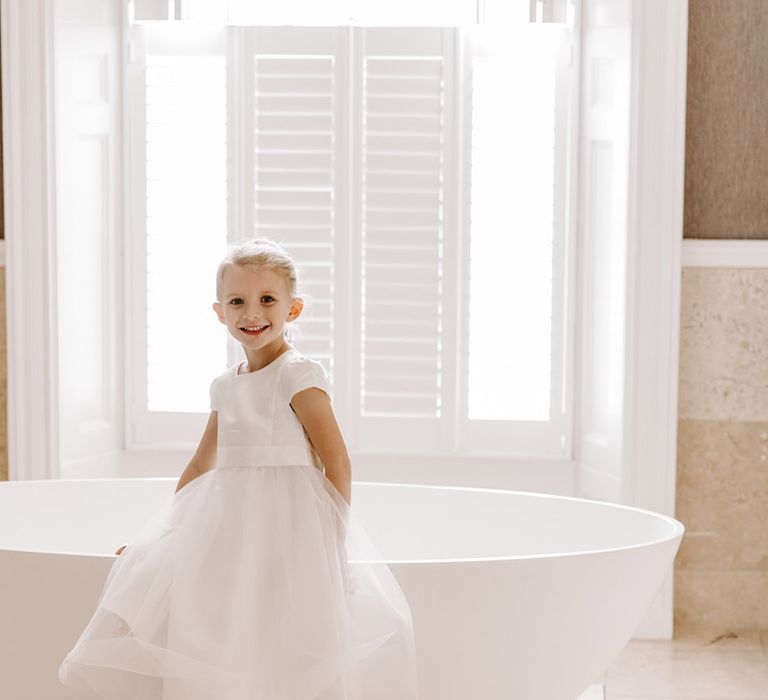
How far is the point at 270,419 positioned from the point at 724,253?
1642 millimetres

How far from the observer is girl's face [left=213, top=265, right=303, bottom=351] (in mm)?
1985

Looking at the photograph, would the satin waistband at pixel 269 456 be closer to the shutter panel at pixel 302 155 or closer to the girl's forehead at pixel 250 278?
the girl's forehead at pixel 250 278

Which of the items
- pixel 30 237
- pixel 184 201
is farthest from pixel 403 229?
pixel 30 237

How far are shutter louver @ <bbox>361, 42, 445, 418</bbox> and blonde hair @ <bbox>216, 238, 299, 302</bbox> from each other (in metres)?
1.43

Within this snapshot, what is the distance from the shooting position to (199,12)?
3.54 m

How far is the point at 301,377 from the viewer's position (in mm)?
1972

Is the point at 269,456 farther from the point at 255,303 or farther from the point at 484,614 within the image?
the point at 484,614

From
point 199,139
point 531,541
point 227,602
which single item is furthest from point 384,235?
point 227,602

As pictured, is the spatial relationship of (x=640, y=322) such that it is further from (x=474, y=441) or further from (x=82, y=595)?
(x=82, y=595)

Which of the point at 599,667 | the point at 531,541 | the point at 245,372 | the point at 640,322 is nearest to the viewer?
the point at 245,372

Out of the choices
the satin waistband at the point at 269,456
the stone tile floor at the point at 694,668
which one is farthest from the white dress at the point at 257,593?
the stone tile floor at the point at 694,668

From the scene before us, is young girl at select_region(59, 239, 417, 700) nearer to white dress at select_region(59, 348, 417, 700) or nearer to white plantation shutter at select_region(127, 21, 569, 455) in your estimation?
white dress at select_region(59, 348, 417, 700)

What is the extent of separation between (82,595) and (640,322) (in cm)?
166

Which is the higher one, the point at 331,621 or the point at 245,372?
the point at 245,372
